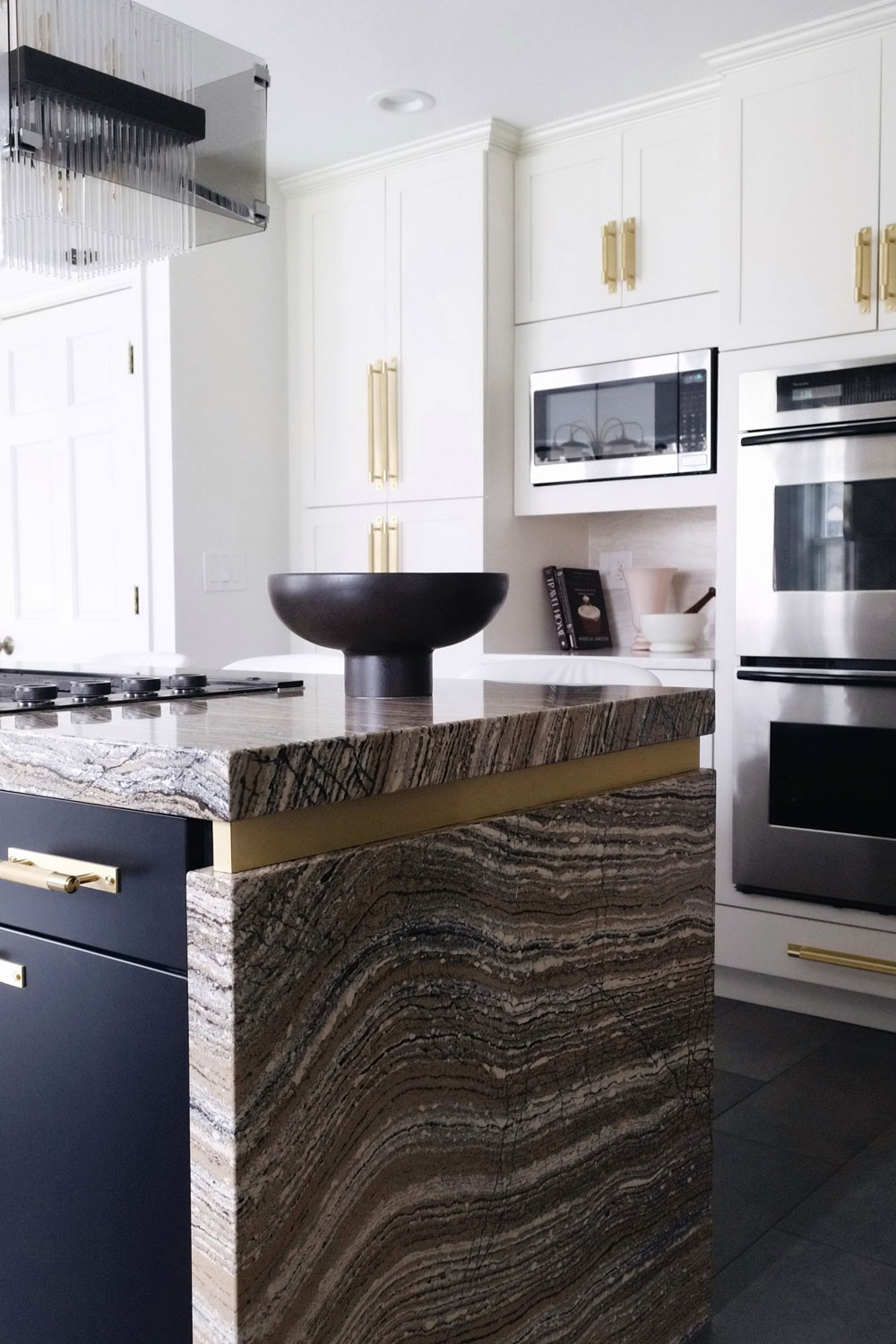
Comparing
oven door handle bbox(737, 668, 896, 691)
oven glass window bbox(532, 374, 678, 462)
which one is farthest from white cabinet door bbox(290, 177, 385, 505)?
oven door handle bbox(737, 668, 896, 691)

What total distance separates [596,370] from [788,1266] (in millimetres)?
2475

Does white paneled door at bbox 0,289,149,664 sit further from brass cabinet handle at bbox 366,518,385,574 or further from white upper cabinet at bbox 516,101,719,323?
white upper cabinet at bbox 516,101,719,323

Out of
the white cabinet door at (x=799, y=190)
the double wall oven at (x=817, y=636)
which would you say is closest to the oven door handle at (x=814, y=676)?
the double wall oven at (x=817, y=636)

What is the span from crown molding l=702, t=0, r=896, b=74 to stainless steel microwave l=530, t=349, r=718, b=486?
0.73m

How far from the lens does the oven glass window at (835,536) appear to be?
286cm

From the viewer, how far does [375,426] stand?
389cm

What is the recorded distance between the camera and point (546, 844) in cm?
129

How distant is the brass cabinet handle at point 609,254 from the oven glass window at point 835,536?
89 centimetres

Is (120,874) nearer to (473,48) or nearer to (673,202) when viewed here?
(473,48)

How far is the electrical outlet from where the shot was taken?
159 inches

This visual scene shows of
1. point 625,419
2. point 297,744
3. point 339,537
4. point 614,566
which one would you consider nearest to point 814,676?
point 625,419

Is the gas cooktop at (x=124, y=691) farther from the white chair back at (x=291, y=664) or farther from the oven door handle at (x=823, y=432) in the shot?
the oven door handle at (x=823, y=432)

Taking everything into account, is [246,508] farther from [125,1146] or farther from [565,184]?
[125,1146]

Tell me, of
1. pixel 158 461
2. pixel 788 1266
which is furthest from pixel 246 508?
pixel 788 1266
